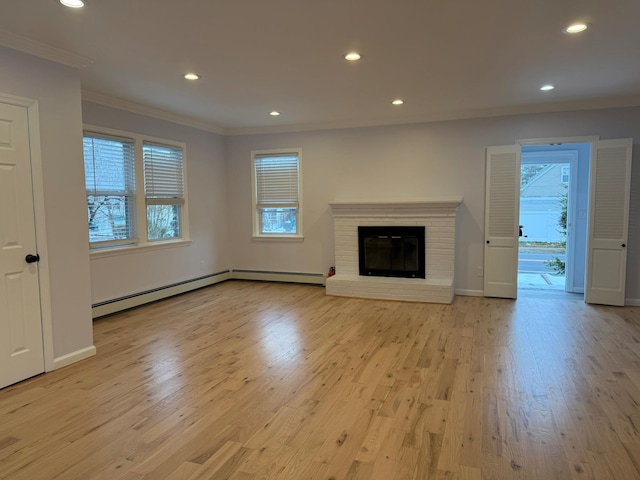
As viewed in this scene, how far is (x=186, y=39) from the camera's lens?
321 cm

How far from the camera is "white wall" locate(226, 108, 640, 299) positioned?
5.43 meters

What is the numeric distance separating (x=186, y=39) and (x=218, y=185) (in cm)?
400

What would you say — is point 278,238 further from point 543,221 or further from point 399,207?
point 543,221

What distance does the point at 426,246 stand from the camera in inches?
237

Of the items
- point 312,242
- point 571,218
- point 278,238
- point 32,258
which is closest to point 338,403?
point 32,258

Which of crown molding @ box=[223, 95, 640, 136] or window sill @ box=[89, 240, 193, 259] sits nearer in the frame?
window sill @ box=[89, 240, 193, 259]

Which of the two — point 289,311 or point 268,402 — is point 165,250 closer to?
point 289,311

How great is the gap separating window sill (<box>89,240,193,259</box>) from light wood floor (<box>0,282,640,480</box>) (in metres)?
0.85

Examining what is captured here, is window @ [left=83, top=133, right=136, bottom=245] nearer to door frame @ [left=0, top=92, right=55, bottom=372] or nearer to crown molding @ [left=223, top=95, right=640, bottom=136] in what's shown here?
door frame @ [left=0, top=92, right=55, bottom=372]

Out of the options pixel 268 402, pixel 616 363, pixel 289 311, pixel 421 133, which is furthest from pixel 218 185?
pixel 616 363

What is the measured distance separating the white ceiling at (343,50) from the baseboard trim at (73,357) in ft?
8.11

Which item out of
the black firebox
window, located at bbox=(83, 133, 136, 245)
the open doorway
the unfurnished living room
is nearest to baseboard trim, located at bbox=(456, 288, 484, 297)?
the unfurnished living room

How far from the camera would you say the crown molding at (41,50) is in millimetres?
3027

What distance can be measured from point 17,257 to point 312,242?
14.2 ft
